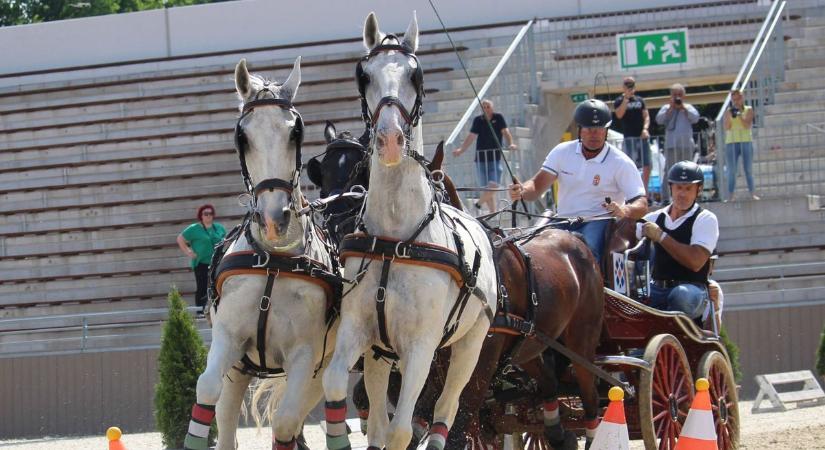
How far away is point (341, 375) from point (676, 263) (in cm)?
356

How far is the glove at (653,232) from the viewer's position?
339 inches

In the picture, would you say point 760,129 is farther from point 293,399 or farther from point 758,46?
point 293,399

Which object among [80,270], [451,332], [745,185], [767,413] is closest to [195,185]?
[80,270]

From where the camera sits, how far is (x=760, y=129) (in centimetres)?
1594

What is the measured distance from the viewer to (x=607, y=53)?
18.3m

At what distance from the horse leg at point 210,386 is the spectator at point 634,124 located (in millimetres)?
9497

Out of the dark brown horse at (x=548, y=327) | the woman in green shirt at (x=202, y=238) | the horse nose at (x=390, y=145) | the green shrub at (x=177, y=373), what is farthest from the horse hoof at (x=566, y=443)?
the woman in green shirt at (x=202, y=238)

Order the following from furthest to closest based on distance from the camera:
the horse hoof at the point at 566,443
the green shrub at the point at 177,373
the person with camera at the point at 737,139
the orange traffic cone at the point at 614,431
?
the person with camera at the point at 737,139
the green shrub at the point at 177,373
the horse hoof at the point at 566,443
the orange traffic cone at the point at 614,431

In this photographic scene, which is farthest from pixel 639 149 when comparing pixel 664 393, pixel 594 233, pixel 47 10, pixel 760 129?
pixel 47 10

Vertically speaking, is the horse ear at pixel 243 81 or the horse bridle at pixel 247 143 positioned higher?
the horse ear at pixel 243 81

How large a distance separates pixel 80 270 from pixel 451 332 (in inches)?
475

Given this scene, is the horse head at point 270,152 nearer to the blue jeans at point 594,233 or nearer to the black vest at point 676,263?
the blue jeans at point 594,233

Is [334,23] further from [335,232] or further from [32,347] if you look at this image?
[335,232]

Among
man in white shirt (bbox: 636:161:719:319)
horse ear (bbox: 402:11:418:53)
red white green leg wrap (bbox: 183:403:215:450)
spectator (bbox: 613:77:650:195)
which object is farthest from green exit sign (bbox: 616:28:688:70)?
red white green leg wrap (bbox: 183:403:215:450)
